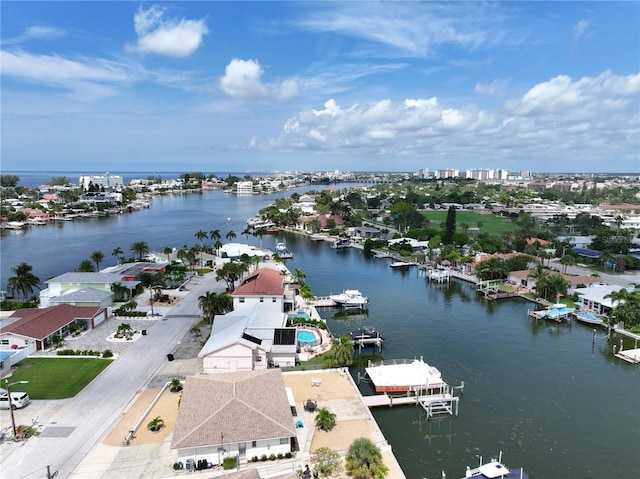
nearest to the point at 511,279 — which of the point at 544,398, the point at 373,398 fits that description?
the point at 544,398

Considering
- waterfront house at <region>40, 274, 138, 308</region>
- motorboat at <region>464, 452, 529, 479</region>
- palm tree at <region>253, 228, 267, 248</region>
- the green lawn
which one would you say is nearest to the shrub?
motorboat at <region>464, 452, 529, 479</region>

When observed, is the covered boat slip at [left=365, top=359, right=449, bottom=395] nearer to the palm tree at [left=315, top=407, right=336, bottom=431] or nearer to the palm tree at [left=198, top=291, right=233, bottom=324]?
the palm tree at [left=315, top=407, right=336, bottom=431]

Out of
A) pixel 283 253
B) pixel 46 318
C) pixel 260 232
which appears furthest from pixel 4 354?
pixel 260 232

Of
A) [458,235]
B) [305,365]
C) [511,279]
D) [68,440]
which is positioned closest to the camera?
[68,440]

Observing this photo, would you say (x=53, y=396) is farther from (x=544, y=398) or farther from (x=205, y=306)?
(x=544, y=398)

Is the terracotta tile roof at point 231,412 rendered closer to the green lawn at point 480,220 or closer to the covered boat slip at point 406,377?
the covered boat slip at point 406,377
